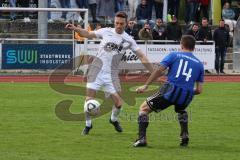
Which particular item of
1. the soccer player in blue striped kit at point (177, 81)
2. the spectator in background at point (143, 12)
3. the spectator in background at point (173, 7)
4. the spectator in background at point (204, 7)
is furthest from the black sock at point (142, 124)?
the spectator in background at point (173, 7)

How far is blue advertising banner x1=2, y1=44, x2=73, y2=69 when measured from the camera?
29734 mm

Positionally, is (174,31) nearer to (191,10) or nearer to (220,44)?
(220,44)

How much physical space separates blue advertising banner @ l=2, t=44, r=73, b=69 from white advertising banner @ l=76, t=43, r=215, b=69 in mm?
709

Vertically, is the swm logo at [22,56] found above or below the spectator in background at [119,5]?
below

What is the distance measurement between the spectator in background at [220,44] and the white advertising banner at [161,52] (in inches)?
8.1

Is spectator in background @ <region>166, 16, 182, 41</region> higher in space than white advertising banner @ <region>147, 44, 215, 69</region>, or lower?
higher

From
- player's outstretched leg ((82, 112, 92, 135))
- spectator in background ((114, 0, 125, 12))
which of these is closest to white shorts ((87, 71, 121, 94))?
player's outstretched leg ((82, 112, 92, 135))

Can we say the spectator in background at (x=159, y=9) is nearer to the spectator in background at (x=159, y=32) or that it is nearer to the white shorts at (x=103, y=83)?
the spectator in background at (x=159, y=32)

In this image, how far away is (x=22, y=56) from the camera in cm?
2989

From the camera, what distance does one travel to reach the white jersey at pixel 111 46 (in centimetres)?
1399

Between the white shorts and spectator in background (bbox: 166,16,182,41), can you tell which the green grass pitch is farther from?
spectator in background (bbox: 166,16,182,41)

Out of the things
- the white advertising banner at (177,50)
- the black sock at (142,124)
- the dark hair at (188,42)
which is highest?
the dark hair at (188,42)

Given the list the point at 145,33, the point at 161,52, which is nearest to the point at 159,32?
the point at 161,52

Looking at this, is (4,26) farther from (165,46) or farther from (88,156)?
(88,156)
